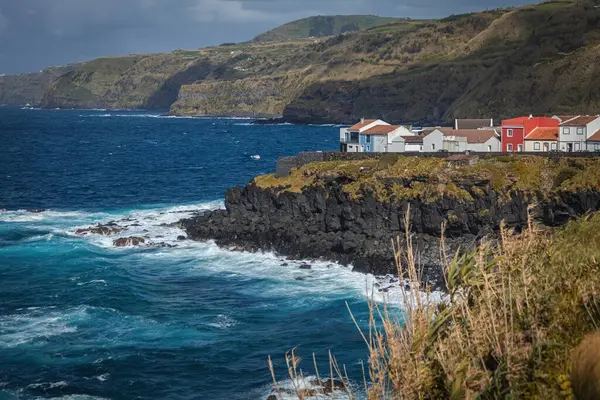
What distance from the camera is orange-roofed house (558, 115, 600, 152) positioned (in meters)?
72.5

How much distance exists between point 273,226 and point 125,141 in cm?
13466

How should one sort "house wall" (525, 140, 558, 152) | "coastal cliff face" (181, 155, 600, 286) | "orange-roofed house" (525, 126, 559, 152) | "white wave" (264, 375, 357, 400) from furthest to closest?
"orange-roofed house" (525, 126, 559, 152) → "house wall" (525, 140, 558, 152) → "coastal cliff face" (181, 155, 600, 286) → "white wave" (264, 375, 357, 400)

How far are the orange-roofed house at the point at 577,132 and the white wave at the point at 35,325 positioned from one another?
48597 mm

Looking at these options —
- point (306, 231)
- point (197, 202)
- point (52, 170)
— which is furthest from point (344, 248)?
point (52, 170)

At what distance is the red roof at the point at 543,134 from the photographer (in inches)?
2966

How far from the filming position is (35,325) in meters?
43.7

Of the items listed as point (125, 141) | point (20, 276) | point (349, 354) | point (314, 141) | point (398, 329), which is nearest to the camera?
point (398, 329)

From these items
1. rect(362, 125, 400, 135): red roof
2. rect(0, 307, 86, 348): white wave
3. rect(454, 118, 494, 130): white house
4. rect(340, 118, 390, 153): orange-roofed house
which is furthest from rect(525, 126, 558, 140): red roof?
rect(0, 307, 86, 348): white wave

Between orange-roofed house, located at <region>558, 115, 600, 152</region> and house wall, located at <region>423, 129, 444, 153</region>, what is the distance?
37.3ft

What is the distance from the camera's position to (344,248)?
57688 mm

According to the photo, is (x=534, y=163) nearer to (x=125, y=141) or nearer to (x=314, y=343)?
(x=314, y=343)

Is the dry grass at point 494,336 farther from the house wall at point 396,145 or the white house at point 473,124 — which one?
the white house at point 473,124

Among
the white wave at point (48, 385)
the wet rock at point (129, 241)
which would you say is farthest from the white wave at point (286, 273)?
the white wave at point (48, 385)

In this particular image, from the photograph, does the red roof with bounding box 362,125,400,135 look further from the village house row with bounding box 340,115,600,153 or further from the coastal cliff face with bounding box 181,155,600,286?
the coastal cliff face with bounding box 181,155,600,286
